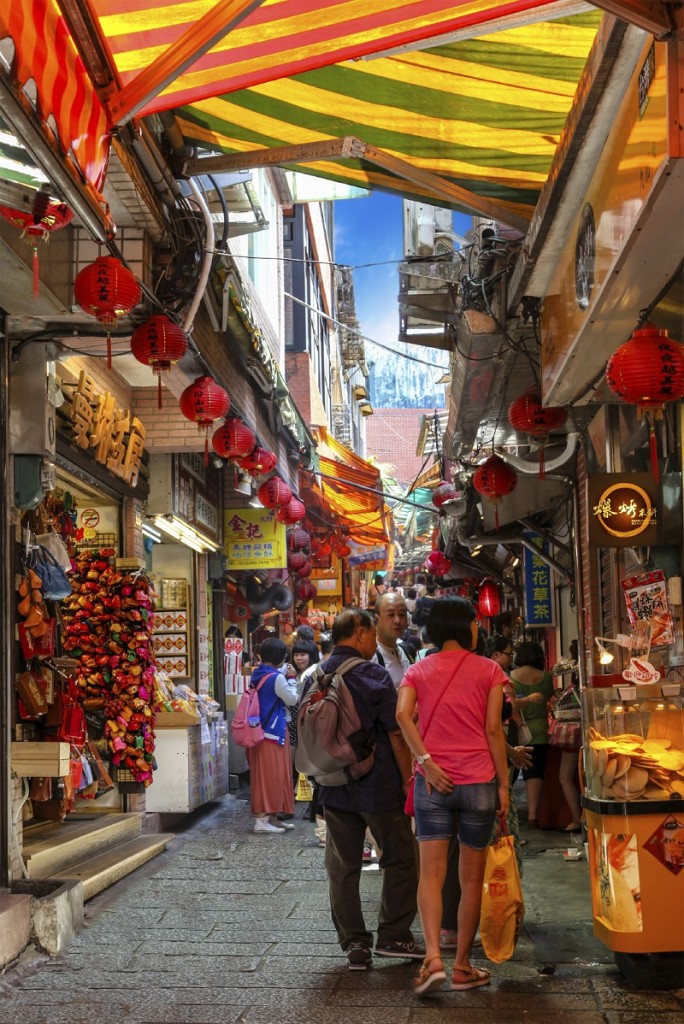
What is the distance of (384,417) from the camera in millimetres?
77000

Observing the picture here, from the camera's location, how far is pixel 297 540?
66.5 feet

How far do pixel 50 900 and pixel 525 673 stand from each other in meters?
5.97

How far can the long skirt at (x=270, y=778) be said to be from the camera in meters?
11.8

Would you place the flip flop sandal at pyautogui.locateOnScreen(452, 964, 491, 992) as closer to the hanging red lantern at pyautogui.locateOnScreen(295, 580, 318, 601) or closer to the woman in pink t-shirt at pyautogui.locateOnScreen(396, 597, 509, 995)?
the woman in pink t-shirt at pyautogui.locateOnScreen(396, 597, 509, 995)

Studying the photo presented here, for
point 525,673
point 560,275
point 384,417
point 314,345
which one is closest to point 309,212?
point 314,345

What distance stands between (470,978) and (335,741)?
1.39 m

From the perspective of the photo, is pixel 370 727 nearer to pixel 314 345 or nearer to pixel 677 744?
pixel 677 744

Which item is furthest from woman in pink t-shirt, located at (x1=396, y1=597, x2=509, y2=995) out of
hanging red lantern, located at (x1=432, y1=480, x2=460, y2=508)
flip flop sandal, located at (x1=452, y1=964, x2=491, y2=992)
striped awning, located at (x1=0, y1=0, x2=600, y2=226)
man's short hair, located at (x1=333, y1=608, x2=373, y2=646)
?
hanging red lantern, located at (x1=432, y1=480, x2=460, y2=508)

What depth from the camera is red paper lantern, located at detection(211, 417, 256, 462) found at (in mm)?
10961

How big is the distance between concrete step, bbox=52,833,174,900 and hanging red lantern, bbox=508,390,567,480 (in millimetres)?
4614

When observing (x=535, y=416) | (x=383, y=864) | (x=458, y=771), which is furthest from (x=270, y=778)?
(x=458, y=771)

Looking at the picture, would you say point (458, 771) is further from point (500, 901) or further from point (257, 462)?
point (257, 462)

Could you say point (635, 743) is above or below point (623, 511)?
below

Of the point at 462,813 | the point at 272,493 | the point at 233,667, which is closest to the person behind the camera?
the point at 462,813
